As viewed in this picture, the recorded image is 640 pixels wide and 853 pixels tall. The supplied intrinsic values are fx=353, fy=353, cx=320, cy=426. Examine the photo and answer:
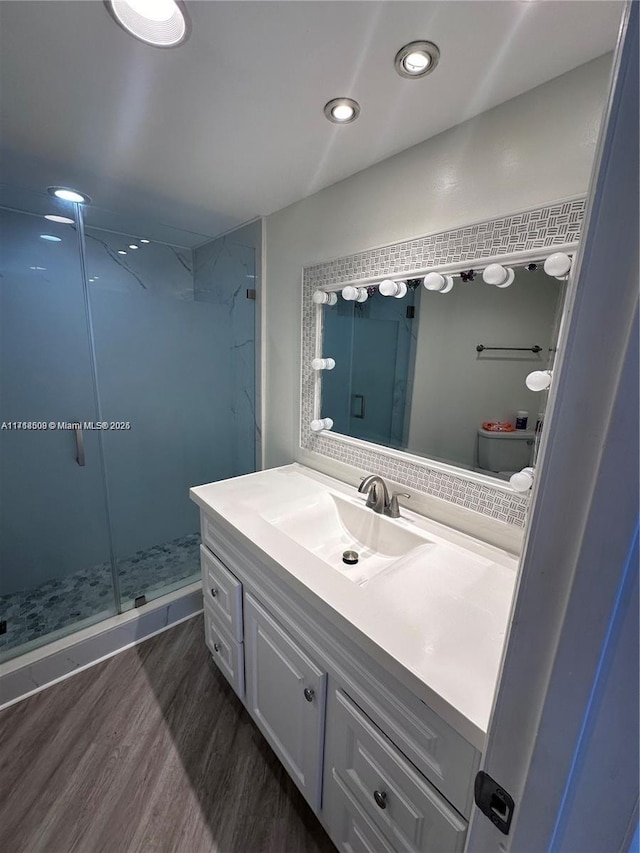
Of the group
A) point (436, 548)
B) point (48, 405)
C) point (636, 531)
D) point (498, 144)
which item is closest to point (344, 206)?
point (498, 144)

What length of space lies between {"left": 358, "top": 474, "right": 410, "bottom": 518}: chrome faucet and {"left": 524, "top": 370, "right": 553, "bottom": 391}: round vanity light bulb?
58cm

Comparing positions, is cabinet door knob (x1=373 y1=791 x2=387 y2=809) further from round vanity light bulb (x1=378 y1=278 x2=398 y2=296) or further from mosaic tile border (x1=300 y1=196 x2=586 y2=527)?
round vanity light bulb (x1=378 y1=278 x2=398 y2=296)

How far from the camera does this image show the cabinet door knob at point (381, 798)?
80 centimetres

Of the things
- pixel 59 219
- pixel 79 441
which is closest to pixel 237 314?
pixel 59 219

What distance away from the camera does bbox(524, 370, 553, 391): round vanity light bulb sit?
0.96m

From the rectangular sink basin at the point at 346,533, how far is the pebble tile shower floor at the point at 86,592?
1.14 m

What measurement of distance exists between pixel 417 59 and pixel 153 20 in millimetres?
615

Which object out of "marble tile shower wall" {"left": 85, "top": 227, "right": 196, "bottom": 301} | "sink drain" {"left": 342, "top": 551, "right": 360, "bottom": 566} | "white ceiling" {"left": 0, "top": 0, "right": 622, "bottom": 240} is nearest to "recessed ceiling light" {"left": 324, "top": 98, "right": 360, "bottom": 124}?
"white ceiling" {"left": 0, "top": 0, "right": 622, "bottom": 240}

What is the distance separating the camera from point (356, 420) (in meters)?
1.59

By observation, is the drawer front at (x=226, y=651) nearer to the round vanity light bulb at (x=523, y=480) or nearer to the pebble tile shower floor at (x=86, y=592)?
the pebble tile shower floor at (x=86, y=592)

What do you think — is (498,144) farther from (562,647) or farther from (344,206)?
(562,647)

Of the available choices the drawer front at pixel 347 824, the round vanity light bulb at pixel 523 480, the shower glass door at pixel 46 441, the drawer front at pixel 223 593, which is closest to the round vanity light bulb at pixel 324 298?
the round vanity light bulb at pixel 523 480

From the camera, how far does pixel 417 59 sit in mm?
858

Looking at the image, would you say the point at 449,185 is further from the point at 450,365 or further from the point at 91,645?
the point at 91,645
